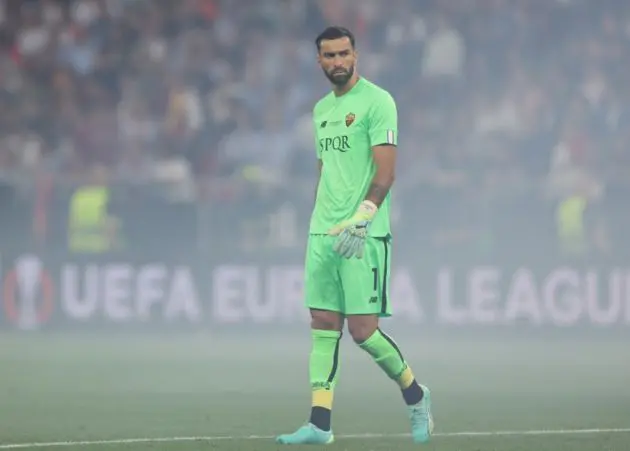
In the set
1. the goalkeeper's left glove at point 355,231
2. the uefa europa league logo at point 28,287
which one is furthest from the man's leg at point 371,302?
the uefa europa league logo at point 28,287

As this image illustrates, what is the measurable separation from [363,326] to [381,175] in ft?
2.25

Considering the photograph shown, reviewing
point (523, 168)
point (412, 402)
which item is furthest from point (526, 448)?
point (523, 168)

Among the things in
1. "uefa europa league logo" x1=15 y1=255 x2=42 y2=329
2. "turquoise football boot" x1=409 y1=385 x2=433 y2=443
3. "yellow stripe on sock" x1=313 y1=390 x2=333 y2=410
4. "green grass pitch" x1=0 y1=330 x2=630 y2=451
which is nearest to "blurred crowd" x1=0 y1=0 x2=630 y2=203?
"uefa europa league logo" x1=15 y1=255 x2=42 y2=329

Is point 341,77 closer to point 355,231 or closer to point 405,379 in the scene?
point 355,231

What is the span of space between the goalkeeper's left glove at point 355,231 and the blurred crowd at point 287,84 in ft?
29.7

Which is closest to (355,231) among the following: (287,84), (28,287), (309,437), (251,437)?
(309,437)

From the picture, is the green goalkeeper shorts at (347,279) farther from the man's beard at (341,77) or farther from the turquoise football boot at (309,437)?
the man's beard at (341,77)

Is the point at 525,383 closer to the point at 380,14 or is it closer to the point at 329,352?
the point at 329,352

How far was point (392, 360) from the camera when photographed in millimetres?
7031

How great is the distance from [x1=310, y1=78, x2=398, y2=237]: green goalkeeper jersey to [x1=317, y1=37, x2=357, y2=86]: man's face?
0.38 ft

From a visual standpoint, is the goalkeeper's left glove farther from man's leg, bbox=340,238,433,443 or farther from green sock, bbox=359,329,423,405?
green sock, bbox=359,329,423,405

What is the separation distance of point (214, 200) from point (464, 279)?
252cm

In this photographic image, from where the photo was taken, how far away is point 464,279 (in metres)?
14.8

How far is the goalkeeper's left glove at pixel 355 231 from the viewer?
269 inches
